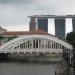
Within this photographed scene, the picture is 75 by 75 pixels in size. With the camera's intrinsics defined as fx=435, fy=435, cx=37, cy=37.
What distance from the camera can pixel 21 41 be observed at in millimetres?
77125

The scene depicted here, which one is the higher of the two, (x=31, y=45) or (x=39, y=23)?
(x=39, y=23)

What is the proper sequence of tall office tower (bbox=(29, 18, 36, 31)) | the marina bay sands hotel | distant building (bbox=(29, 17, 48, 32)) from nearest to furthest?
1. tall office tower (bbox=(29, 18, 36, 31))
2. the marina bay sands hotel
3. distant building (bbox=(29, 17, 48, 32))

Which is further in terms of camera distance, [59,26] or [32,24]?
[59,26]

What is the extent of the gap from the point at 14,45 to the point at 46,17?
94.4 metres

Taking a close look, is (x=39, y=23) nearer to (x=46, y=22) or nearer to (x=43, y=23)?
(x=43, y=23)

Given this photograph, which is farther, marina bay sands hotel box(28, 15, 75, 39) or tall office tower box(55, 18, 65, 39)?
tall office tower box(55, 18, 65, 39)

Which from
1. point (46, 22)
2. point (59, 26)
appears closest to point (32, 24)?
point (46, 22)

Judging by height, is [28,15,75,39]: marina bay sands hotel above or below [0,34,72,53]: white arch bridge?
above

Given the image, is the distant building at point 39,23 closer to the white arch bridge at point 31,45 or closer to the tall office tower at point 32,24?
the tall office tower at point 32,24

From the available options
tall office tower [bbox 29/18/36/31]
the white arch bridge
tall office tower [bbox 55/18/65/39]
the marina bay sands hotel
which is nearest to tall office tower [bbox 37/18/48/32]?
the marina bay sands hotel

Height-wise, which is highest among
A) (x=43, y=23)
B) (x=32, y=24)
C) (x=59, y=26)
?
(x=43, y=23)

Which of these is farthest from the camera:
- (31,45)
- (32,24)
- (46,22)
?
(46,22)

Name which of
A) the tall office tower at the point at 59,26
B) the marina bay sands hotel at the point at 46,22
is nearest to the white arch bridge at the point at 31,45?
the marina bay sands hotel at the point at 46,22

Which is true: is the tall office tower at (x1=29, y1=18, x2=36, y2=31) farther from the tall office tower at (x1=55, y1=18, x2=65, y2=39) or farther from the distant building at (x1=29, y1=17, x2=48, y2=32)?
the tall office tower at (x1=55, y1=18, x2=65, y2=39)
